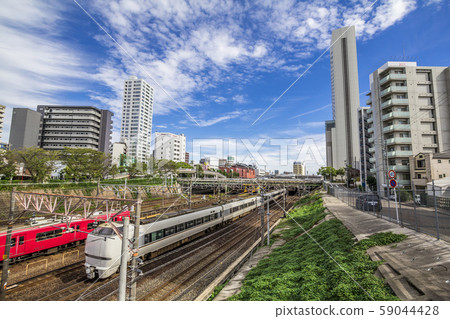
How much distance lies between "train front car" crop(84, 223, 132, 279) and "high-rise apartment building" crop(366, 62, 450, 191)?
140 feet

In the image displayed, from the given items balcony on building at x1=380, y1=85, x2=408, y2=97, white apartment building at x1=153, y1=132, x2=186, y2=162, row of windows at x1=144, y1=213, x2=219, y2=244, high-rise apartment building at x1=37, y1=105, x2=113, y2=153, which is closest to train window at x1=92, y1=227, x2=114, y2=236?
row of windows at x1=144, y1=213, x2=219, y2=244

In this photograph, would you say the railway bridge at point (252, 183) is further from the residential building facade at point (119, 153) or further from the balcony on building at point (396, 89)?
the residential building facade at point (119, 153)

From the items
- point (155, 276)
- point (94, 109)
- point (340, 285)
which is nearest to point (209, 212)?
point (155, 276)

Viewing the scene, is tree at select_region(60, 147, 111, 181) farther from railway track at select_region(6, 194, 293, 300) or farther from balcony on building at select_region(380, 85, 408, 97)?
balcony on building at select_region(380, 85, 408, 97)

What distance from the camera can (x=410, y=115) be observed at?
38.7 meters

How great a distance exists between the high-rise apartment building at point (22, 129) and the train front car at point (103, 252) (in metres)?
76.3

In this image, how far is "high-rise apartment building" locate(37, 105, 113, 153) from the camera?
74.4m

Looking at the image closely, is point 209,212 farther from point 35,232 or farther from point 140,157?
point 140,157

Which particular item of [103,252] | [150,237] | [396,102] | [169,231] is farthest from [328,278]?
[396,102]

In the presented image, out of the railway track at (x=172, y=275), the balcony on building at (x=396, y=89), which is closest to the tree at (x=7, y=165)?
the railway track at (x=172, y=275)

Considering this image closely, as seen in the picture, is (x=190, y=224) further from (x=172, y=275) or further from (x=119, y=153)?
(x=119, y=153)

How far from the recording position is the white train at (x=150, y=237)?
10.8 m

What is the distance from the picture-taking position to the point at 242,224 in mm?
26531

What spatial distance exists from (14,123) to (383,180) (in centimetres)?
9990
